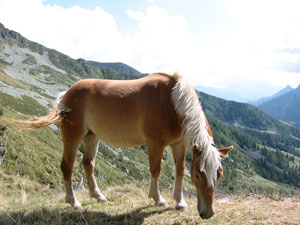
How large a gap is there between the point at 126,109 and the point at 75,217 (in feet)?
8.22

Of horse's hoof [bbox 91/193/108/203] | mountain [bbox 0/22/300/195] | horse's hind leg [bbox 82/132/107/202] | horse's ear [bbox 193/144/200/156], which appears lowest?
mountain [bbox 0/22/300/195]

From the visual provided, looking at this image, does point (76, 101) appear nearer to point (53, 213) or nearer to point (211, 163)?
point (53, 213)

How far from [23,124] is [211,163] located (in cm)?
453

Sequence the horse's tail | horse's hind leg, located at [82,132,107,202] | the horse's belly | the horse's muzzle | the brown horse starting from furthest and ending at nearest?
horse's hind leg, located at [82,132,107,202], the horse's tail, the horse's belly, the brown horse, the horse's muzzle

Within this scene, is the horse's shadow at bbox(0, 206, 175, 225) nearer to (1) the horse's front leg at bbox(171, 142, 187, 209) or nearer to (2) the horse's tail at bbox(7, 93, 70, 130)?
(1) the horse's front leg at bbox(171, 142, 187, 209)

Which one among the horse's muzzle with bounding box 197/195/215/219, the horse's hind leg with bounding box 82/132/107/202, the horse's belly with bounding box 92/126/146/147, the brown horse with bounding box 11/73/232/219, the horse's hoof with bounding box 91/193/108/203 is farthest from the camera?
the horse's hind leg with bounding box 82/132/107/202

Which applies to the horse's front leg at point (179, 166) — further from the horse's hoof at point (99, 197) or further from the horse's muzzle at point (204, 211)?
the horse's hoof at point (99, 197)

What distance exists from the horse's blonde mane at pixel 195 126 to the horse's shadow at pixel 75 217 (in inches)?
66.0

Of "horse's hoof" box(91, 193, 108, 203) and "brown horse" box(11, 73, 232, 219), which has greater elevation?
"brown horse" box(11, 73, 232, 219)

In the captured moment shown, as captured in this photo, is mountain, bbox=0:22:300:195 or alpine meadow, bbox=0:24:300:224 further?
mountain, bbox=0:22:300:195

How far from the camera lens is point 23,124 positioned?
5.57 m

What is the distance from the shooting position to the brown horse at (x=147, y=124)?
418cm

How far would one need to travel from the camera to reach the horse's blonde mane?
400cm

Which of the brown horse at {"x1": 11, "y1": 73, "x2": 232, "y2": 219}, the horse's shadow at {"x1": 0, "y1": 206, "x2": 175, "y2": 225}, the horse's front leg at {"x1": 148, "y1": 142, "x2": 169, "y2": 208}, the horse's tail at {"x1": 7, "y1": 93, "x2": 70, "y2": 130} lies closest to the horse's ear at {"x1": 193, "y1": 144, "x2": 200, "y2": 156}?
the brown horse at {"x1": 11, "y1": 73, "x2": 232, "y2": 219}
